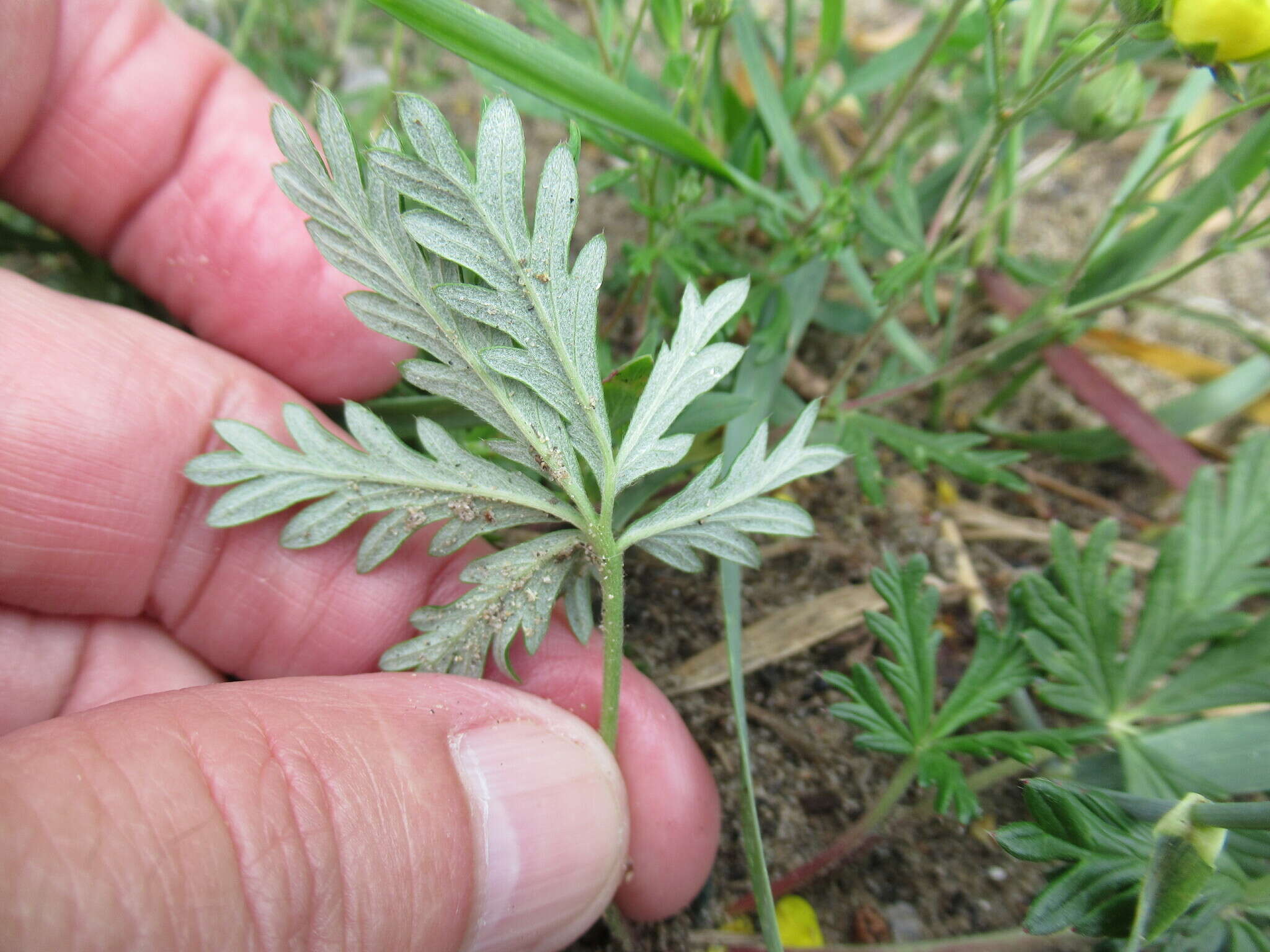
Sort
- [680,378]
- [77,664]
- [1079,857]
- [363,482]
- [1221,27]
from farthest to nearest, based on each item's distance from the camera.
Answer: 1. [77,664]
2. [363,482]
3. [680,378]
4. [1079,857]
5. [1221,27]

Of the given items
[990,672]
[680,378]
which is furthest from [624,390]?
[990,672]

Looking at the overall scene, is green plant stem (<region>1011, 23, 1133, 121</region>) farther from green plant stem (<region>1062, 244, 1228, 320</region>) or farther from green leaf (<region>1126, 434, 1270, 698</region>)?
green leaf (<region>1126, 434, 1270, 698</region>)

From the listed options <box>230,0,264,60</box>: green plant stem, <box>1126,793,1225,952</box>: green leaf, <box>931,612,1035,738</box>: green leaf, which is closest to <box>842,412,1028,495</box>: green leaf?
<box>931,612,1035,738</box>: green leaf

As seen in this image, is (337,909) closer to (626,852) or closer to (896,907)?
(626,852)

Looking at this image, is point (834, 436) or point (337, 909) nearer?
point (337, 909)

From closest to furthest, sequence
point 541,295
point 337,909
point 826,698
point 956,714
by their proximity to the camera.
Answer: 1. point 337,909
2. point 541,295
3. point 956,714
4. point 826,698

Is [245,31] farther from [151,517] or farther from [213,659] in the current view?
[213,659]

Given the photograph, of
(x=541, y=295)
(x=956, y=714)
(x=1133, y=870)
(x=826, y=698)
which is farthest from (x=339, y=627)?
(x=1133, y=870)
